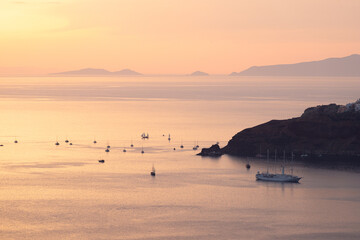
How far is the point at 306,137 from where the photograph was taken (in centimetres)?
14425

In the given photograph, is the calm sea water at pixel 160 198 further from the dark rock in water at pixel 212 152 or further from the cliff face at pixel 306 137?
the cliff face at pixel 306 137

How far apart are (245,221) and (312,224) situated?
776 centimetres

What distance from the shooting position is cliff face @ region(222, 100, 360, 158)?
458 ft

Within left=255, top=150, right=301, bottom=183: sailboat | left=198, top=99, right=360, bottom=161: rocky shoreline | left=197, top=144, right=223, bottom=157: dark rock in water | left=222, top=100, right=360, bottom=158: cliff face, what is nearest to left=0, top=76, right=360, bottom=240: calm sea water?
left=255, top=150, right=301, bottom=183: sailboat

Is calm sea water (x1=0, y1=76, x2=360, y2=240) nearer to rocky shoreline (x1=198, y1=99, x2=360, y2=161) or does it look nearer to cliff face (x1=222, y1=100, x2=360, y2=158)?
rocky shoreline (x1=198, y1=99, x2=360, y2=161)

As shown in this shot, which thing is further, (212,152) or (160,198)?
(212,152)

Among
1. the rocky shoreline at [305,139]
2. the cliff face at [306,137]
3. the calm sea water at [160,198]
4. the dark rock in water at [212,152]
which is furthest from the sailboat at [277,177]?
the dark rock in water at [212,152]

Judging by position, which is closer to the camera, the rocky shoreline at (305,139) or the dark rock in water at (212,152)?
the rocky shoreline at (305,139)

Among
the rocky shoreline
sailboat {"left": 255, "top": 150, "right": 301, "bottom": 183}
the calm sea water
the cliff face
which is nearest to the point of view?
the calm sea water

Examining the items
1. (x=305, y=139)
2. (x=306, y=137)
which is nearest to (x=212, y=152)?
(x=305, y=139)

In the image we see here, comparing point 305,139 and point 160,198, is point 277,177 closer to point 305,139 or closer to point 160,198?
point 160,198

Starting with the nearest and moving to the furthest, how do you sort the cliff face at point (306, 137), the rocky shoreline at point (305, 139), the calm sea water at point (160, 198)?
the calm sea water at point (160, 198) < the rocky shoreline at point (305, 139) < the cliff face at point (306, 137)

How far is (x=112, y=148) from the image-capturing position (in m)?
155

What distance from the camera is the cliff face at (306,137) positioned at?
139750 millimetres
